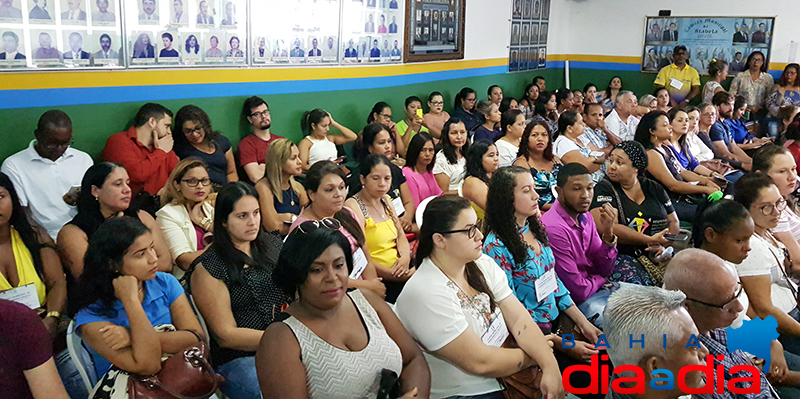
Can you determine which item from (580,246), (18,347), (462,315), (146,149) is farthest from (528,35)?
(18,347)

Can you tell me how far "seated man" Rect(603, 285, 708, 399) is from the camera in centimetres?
169

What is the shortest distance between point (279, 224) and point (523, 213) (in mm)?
1541

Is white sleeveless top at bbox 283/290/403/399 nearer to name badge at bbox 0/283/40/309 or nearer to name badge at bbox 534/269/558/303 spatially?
name badge at bbox 534/269/558/303

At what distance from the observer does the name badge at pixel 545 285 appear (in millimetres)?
2604

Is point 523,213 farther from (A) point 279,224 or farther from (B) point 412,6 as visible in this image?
(B) point 412,6

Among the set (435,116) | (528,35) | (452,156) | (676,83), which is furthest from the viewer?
(528,35)

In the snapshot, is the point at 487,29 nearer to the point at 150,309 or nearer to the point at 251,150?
the point at 251,150

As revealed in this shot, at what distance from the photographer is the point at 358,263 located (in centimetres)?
290

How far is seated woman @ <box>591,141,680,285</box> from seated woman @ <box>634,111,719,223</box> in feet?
3.05

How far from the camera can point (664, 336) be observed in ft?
5.63

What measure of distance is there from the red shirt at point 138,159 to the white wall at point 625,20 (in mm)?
8298

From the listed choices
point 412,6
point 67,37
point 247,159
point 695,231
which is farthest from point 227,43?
point 695,231

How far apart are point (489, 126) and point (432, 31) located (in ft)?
4.74

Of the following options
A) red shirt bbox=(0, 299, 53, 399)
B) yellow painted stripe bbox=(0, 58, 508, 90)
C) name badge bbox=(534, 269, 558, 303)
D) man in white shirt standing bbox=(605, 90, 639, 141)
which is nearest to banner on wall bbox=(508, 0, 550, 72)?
man in white shirt standing bbox=(605, 90, 639, 141)
